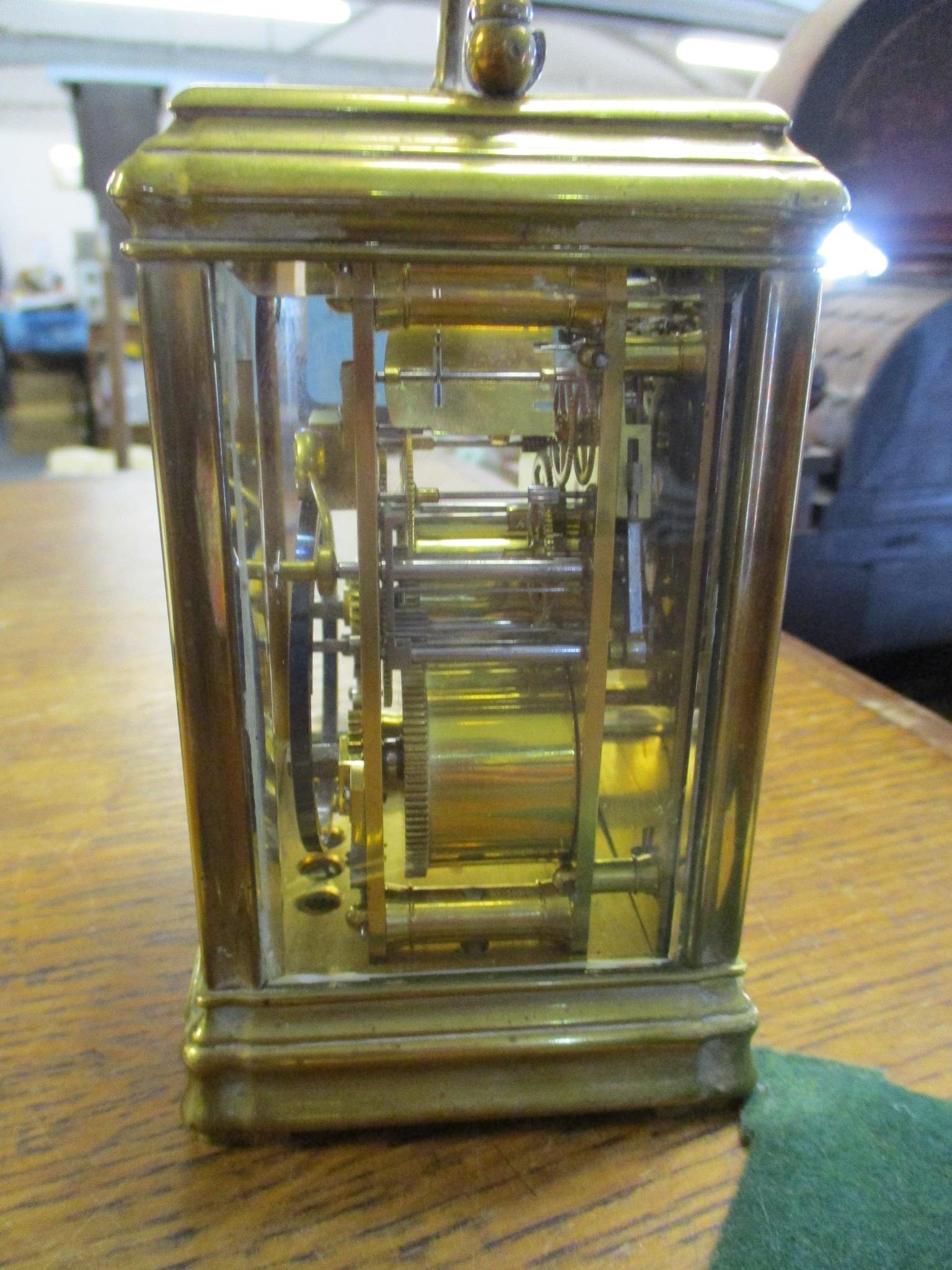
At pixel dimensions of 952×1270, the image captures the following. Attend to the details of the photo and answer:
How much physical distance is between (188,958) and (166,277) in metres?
0.45

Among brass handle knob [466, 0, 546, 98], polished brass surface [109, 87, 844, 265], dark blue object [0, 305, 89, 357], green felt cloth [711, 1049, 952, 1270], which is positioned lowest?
green felt cloth [711, 1049, 952, 1270]

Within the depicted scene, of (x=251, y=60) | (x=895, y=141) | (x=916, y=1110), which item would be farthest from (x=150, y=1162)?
(x=251, y=60)

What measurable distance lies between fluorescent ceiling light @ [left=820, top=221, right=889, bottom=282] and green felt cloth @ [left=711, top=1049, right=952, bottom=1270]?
0.93m

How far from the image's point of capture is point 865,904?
720mm

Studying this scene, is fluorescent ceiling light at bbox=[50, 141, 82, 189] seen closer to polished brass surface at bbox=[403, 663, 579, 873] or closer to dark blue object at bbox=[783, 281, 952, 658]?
dark blue object at bbox=[783, 281, 952, 658]

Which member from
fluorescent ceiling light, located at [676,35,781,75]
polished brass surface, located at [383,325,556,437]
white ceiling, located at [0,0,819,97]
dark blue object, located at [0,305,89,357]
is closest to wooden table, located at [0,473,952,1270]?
polished brass surface, located at [383,325,556,437]

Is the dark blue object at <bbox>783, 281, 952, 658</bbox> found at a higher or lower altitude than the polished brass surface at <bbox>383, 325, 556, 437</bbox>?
lower

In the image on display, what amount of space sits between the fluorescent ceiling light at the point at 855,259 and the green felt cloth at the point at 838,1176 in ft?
3.04

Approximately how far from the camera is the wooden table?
1.53 ft

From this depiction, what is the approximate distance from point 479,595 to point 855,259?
1570 millimetres

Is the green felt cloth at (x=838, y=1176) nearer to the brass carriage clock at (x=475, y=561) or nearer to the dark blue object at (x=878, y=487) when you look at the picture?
the brass carriage clock at (x=475, y=561)

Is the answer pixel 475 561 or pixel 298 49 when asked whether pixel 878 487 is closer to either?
pixel 475 561

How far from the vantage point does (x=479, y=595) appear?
0.54 meters

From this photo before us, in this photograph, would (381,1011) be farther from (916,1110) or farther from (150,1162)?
(916,1110)
